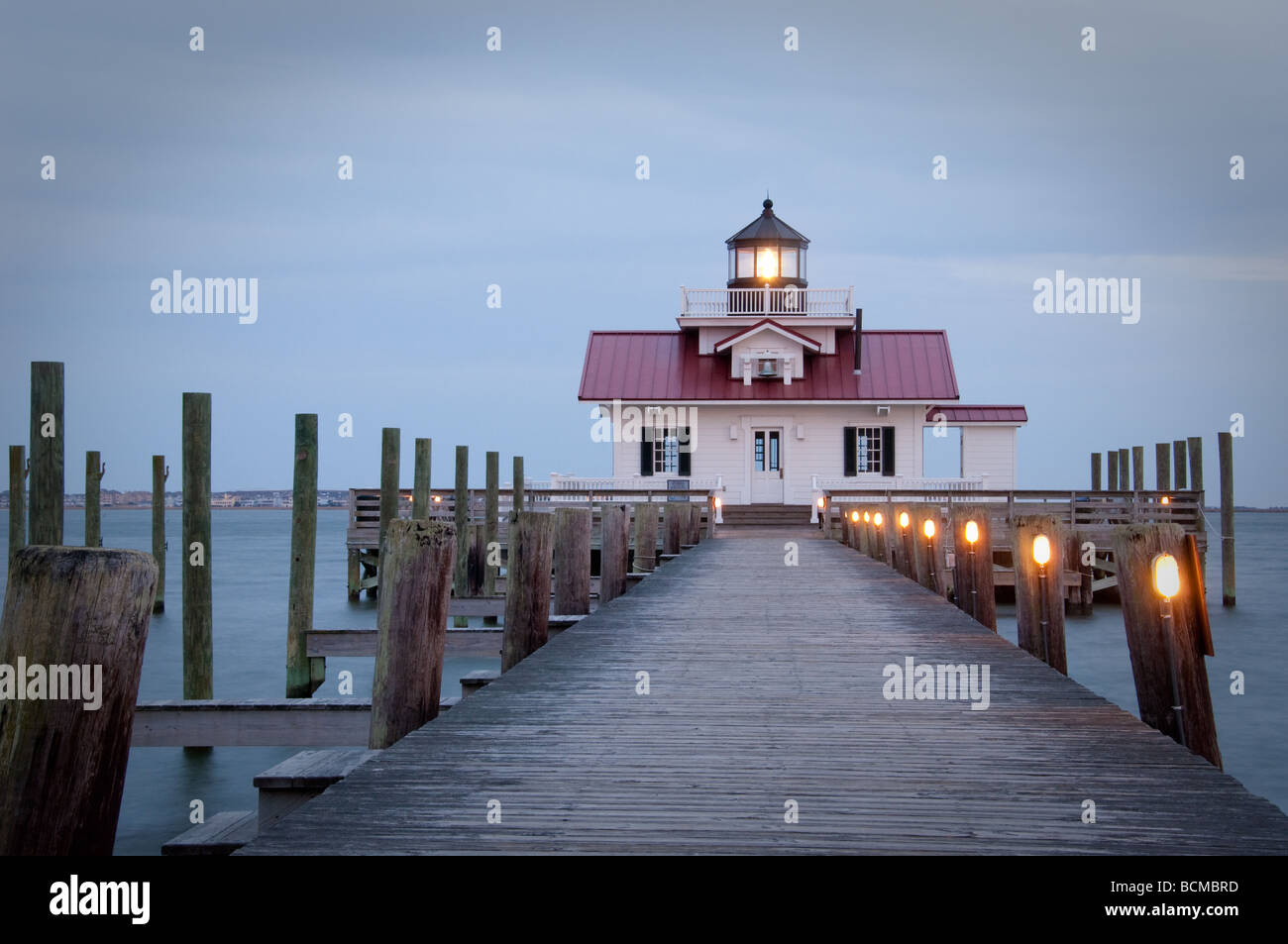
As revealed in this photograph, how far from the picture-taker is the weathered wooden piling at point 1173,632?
15.2 ft

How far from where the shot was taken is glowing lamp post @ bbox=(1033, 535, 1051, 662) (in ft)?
22.2

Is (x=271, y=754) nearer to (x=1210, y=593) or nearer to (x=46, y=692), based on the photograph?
(x=46, y=692)

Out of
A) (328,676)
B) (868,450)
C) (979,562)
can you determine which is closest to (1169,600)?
(979,562)

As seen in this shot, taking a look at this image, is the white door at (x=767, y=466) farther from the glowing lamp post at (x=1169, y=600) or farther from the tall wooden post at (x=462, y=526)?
the glowing lamp post at (x=1169, y=600)

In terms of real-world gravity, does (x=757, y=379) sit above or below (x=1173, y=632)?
above

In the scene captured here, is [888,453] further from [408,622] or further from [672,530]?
[408,622]

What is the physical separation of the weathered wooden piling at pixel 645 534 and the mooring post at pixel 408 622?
1037 cm

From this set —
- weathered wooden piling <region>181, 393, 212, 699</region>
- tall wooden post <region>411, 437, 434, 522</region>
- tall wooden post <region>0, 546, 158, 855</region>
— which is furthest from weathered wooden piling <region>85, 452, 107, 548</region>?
tall wooden post <region>0, 546, 158, 855</region>

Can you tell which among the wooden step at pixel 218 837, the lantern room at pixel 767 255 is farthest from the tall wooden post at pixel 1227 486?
the wooden step at pixel 218 837

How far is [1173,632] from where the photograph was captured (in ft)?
15.5

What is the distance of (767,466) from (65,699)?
33.2m

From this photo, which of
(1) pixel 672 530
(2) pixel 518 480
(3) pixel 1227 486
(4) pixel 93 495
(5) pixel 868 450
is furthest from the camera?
(5) pixel 868 450

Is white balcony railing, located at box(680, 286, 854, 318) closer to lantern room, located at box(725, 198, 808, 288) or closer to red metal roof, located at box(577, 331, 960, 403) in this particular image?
lantern room, located at box(725, 198, 808, 288)
